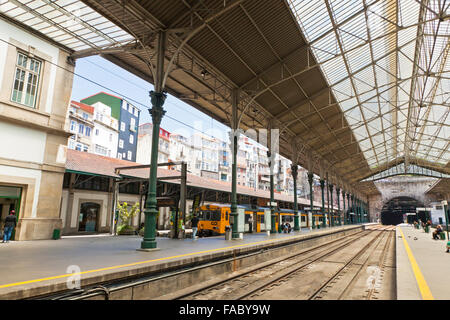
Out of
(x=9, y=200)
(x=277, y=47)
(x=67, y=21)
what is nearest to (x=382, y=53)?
(x=277, y=47)

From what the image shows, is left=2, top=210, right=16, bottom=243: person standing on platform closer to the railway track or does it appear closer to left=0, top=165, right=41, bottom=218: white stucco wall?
left=0, top=165, right=41, bottom=218: white stucco wall

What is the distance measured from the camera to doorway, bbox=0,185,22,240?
13461 mm

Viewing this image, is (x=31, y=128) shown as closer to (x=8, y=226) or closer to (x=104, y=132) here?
(x=8, y=226)

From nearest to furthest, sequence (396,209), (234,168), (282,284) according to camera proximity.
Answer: (282,284)
(234,168)
(396,209)

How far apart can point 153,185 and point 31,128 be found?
755 cm

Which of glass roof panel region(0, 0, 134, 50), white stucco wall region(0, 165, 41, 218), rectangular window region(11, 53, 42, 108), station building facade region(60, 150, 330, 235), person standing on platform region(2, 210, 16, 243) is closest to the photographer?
person standing on platform region(2, 210, 16, 243)

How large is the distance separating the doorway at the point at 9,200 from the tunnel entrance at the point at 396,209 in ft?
265

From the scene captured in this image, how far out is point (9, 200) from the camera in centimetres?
1473

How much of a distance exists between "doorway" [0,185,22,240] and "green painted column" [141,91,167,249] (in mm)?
6930

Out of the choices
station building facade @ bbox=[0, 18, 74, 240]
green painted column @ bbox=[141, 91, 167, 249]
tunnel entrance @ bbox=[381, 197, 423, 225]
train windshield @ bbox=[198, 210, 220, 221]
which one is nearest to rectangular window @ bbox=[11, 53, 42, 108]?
station building facade @ bbox=[0, 18, 74, 240]

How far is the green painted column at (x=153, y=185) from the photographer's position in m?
11.1

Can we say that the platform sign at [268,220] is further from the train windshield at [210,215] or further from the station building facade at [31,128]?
the station building facade at [31,128]
